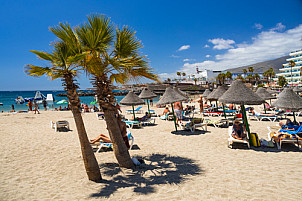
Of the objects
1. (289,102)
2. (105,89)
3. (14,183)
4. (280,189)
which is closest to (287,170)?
(280,189)

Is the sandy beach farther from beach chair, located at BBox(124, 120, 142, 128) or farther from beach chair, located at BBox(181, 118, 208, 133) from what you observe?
beach chair, located at BBox(124, 120, 142, 128)

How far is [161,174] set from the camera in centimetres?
455

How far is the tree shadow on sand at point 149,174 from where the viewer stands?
3.90m

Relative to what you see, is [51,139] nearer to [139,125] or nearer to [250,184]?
[139,125]

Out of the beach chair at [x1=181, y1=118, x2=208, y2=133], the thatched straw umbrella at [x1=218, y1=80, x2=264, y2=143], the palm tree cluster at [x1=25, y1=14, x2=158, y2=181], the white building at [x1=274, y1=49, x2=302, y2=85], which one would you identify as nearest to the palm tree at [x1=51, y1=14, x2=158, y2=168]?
the palm tree cluster at [x1=25, y1=14, x2=158, y2=181]

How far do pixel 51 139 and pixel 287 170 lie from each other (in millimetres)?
8984

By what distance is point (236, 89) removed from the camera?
7.08 metres

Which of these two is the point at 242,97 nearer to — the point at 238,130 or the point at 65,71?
the point at 238,130

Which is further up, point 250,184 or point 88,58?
point 88,58

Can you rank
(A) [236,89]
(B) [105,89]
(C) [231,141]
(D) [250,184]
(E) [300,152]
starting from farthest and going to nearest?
1. (A) [236,89]
2. (C) [231,141]
3. (E) [300,152]
4. (B) [105,89]
5. (D) [250,184]

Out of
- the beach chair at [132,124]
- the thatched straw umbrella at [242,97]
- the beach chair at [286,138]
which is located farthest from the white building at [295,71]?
the beach chair at [132,124]

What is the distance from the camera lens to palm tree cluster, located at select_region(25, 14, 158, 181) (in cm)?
367

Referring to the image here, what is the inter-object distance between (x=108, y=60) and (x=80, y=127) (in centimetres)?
169

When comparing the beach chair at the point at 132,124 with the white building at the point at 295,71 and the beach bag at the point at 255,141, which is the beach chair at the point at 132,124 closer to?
the beach bag at the point at 255,141
